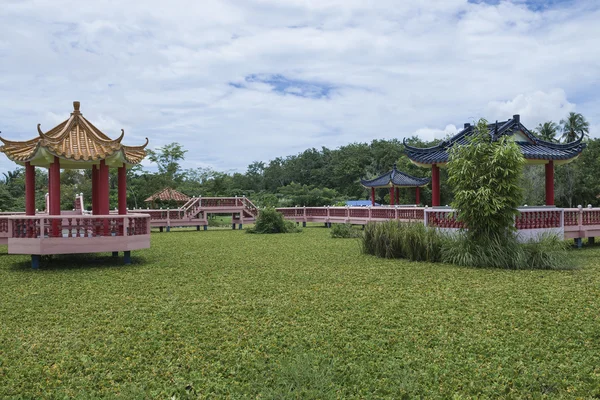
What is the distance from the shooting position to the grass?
3500 millimetres

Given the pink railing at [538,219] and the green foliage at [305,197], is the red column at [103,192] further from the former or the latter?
the green foliage at [305,197]

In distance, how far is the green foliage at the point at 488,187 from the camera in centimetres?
906

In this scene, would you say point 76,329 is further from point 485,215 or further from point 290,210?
point 290,210

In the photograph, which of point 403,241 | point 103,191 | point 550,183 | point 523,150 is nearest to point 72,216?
point 103,191

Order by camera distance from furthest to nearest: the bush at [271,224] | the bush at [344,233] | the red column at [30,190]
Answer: the bush at [271,224], the bush at [344,233], the red column at [30,190]

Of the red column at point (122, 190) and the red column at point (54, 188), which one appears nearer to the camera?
the red column at point (54, 188)

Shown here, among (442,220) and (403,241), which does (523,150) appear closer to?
(442,220)

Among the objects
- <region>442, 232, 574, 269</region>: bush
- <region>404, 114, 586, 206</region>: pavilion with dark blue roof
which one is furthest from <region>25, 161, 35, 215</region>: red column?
<region>404, 114, 586, 206</region>: pavilion with dark blue roof

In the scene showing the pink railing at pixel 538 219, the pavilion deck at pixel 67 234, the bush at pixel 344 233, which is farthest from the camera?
the bush at pixel 344 233

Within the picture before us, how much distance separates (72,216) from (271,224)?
10.5 m

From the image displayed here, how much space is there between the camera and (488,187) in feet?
30.0

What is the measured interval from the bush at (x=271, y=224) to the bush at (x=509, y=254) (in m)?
10.3

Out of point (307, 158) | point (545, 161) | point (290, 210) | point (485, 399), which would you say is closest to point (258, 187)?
point (307, 158)

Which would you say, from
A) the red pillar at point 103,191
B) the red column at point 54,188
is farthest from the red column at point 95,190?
the red column at point 54,188
